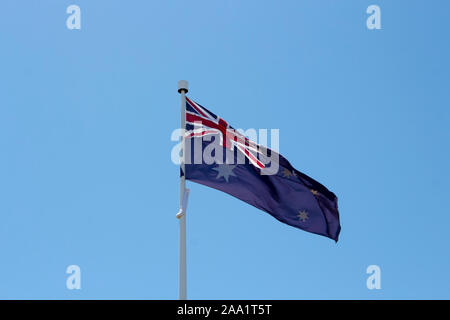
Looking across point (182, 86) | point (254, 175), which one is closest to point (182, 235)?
point (254, 175)

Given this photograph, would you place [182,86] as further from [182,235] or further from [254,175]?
[182,235]

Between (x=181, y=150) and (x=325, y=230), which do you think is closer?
(x=181, y=150)

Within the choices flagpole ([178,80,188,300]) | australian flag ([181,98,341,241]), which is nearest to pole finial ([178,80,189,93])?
flagpole ([178,80,188,300])

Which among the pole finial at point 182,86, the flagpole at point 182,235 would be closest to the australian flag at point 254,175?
the flagpole at point 182,235

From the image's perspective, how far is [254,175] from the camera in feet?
57.1

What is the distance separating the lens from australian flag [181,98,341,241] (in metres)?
16.7

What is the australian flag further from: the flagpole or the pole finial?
the pole finial

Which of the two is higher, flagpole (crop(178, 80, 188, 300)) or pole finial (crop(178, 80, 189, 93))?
pole finial (crop(178, 80, 189, 93))

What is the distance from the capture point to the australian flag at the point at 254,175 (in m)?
16.7
